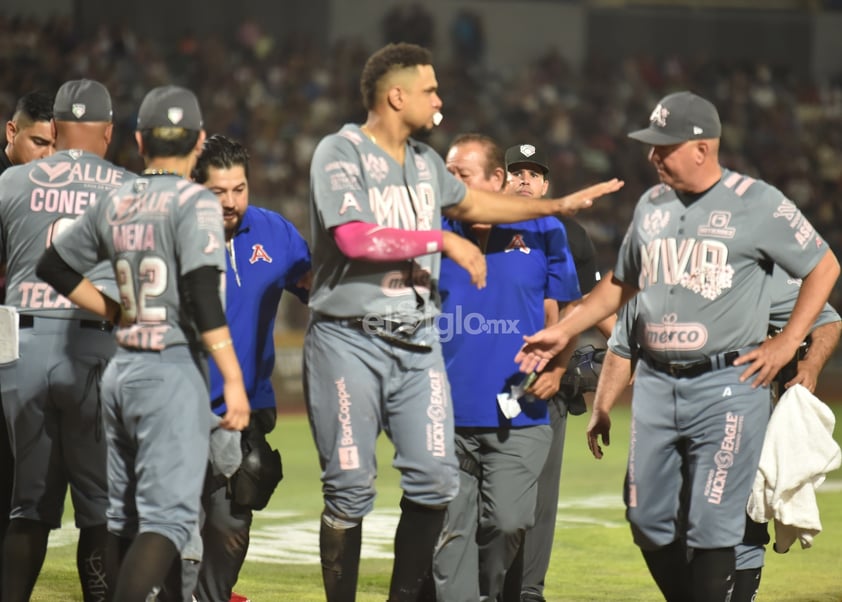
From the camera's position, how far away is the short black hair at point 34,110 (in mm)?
6418

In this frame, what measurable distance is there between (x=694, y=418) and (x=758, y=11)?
78.4ft

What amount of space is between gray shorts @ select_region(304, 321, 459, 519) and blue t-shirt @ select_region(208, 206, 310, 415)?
2.65 ft

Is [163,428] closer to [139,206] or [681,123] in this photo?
[139,206]

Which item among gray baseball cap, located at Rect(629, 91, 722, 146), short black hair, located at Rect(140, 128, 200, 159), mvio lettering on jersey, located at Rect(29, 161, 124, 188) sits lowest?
mvio lettering on jersey, located at Rect(29, 161, 124, 188)

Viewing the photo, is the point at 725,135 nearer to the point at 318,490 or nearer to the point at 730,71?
the point at 730,71

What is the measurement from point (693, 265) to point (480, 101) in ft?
62.7

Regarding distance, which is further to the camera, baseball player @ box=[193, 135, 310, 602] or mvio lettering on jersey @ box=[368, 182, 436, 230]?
baseball player @ box=[193, 135, 310, 602]

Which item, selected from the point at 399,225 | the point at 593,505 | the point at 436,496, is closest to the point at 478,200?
the point at 399,225

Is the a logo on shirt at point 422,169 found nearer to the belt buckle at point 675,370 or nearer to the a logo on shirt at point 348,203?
the a logo on shirt at point 348,203

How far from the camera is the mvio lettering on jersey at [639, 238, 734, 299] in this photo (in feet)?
17.8

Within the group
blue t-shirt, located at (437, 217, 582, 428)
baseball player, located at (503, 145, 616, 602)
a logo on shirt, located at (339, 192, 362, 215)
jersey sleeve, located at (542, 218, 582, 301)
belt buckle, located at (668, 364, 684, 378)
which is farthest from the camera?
baseball player, located at (503, 145, 616, 602)

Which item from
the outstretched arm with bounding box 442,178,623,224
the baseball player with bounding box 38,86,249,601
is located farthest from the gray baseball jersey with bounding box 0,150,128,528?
the outstretched arm with bounding box 442,178,623,224

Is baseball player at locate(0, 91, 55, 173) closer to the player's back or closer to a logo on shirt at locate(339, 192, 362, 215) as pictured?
the player's back

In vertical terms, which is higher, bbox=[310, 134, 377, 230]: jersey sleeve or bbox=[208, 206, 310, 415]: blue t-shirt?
bbox=[310, 134, 377, 230]: jersey sleeve
